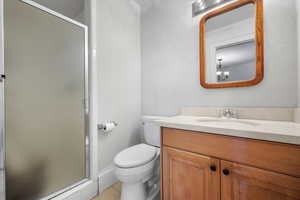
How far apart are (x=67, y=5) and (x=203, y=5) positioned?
1.69m

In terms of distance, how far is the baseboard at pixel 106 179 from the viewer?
1308 millimetres

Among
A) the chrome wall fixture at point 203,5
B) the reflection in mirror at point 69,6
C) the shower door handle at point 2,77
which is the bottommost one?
the shower door handle at point 2,77

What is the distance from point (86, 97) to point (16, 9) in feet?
2.47

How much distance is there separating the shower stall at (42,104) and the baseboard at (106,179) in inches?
6.1

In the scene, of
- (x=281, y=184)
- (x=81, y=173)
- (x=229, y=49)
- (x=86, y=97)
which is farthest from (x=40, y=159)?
(x=229, y=49)

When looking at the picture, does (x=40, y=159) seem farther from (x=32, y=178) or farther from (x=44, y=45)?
(x=44, y=45)

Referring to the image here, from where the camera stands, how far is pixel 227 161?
69cm

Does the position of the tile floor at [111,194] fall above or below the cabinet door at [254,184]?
below

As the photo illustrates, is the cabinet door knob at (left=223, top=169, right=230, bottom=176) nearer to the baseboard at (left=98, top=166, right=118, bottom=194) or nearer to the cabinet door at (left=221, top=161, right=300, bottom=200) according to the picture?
the cabinet door at (left=221, top=161, right=300, bottom=200)

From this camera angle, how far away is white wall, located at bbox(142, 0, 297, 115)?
3.12 feet

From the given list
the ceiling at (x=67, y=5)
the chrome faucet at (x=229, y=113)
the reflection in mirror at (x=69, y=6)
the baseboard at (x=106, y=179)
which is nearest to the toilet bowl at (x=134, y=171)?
the baseboard at (x=106, y=179)

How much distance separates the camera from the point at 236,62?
3.76 ft

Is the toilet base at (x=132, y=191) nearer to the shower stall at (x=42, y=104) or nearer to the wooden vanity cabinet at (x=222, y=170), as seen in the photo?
the wooden vanity cabinet at (x=222, y=170)

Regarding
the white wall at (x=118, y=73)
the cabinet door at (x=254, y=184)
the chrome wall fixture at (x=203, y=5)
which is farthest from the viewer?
the white wall at (x=118, y=73)
